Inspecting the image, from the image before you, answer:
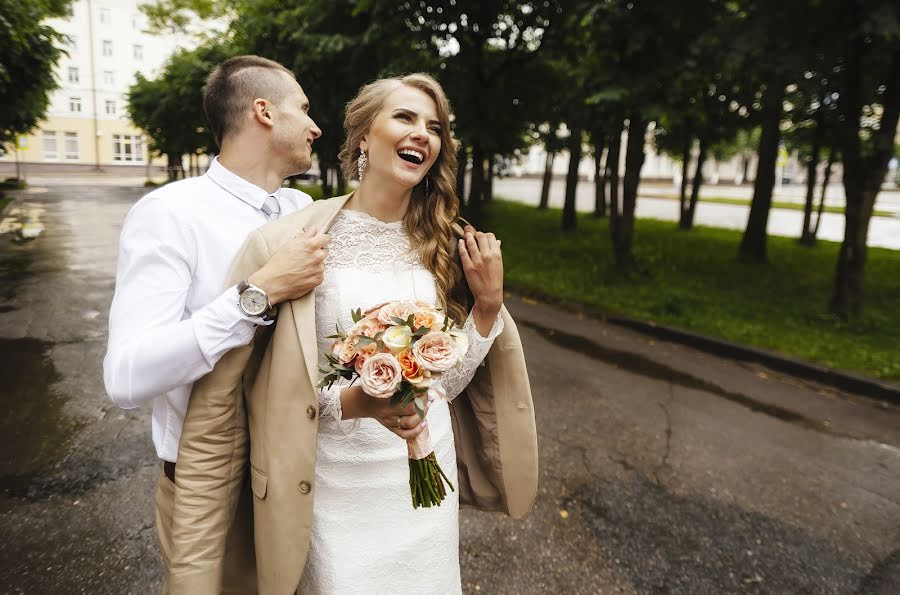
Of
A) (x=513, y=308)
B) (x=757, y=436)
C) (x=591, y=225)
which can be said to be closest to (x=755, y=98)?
(x=591, y=225)

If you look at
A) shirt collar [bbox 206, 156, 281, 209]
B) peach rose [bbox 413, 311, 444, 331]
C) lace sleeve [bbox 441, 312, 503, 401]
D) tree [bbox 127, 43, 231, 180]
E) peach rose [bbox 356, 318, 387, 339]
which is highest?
tree [bbox 127, 43, 231, 180]

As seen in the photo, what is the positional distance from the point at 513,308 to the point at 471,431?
305 inches

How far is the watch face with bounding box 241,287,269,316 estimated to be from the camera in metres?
1.65

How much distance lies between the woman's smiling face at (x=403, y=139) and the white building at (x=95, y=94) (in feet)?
197

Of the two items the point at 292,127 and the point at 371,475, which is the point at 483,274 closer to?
the point at 371,475

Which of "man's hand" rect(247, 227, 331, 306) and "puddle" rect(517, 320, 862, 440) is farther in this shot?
"puddle" rect(517, 320, 862, 440)

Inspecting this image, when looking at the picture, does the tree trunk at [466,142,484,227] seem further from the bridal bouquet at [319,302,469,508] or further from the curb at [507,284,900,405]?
the bridal bouquet at [319,302,469,508]

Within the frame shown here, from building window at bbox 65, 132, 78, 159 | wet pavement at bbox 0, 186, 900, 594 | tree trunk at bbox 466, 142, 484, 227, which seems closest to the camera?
wet pavement at bbox 0, 186, 900, 594

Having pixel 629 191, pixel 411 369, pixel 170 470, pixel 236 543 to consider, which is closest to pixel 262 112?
pixel 411 369

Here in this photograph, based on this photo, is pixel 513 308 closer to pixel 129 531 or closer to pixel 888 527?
pixel 888 527

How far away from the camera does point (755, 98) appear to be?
1513 cm

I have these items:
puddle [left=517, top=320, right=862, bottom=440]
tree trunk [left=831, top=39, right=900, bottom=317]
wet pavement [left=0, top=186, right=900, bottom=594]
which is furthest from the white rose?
tree trunk [left=831, top=39, right=900, bottom=317]

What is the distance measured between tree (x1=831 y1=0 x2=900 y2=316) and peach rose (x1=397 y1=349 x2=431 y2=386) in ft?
28.1

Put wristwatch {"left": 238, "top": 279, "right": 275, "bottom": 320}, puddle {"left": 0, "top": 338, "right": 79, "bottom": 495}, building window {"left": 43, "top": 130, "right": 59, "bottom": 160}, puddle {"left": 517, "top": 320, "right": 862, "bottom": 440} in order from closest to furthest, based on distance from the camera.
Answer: wristwatch {"left": 238, "top": 279, "right": 275, "bottom": 320}, puddle {"left": 0, "top": 338, "right": 79, "bottom": 495}, puddle {"left": 517, "top": 320, "right": 862, "bottom": 440}, building window {"left": 43, "top": 130, "right": 59, "bottom": 160}
